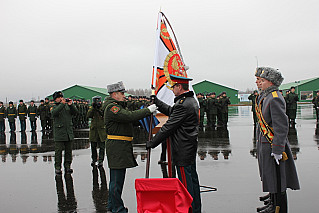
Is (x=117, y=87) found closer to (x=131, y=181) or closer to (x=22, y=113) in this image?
(x=131, y=181)

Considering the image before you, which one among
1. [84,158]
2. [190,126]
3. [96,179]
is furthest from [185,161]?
[84,158]

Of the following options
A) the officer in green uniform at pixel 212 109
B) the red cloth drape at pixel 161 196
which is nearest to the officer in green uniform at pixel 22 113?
the officer in green uniform at pixel 212 109

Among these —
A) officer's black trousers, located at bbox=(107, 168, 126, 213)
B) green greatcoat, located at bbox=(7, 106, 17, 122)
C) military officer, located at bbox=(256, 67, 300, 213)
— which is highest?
green greatcoat, located at bbox=(7, 106, 17, 122)

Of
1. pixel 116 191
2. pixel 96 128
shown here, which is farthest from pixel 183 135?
pixel 96 128

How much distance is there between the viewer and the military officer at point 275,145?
3889 millimetres

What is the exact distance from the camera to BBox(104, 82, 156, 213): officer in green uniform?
14.5ft

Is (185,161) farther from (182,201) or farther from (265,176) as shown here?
(265,176)

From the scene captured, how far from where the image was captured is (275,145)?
12.8 feet

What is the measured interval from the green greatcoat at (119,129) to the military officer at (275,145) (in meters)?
1.65

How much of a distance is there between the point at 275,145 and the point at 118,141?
2.20m

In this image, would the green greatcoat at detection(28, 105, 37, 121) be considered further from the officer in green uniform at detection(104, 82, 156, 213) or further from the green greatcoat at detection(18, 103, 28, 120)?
the officer in green uniform at detection(104, 82, 156, 213)

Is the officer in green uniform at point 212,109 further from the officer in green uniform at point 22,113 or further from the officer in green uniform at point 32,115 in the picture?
the officer in green uniform at point 22,113

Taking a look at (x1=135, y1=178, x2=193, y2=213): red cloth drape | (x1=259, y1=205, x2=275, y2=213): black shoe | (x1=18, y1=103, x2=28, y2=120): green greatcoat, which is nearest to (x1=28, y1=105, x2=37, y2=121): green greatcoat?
(x1=18, y1=103, x2=28, y2=120): green greatcoat

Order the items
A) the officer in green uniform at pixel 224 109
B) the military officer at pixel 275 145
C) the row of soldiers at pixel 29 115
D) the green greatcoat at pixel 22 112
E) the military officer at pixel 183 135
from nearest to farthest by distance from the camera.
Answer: the military officer at pixel 275 145 < the military officer at pixel 183 135 < the officer in green uniform at pixel 224 109 < the row of soldiers at pixel 29 115 < the green greatcoat at pixel 22 112
